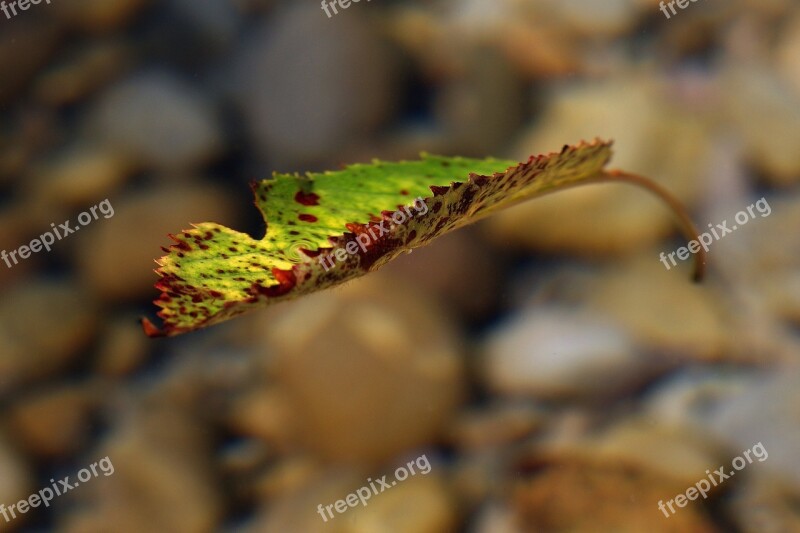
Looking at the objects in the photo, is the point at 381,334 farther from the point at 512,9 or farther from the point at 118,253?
the point at 512,9

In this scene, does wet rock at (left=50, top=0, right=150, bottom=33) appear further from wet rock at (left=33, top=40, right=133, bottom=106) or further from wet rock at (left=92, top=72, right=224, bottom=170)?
wet rock at (left=92, top=72, right=224, bottom=170)

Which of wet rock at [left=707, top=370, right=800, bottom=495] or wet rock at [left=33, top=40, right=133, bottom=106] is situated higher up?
wet rock at [left=33, top=40, right=133, bottom=106]

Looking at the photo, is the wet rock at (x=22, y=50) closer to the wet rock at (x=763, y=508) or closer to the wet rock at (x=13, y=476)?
the wet rock at (x=13, y=476)

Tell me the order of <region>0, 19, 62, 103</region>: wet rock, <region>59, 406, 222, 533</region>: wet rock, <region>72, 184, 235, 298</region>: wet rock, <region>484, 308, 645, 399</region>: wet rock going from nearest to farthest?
<region>59, 406, 222, 533</region>: wet rock, <region>484, 308, 645, 399</region>: wet rock, <region>72, 184, 235, 298</region>: wet rock, <region>0, 19, 62, 103</region>: wet rock

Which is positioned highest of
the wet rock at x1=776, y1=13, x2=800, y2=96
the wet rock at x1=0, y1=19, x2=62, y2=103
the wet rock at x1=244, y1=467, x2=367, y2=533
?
the wet rock at x1=0, y1=19, x2=62, y2=103

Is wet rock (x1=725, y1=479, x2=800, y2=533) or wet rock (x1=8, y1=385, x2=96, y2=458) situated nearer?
wet rock (x1=725, y1=479, x2=800, y2=533)

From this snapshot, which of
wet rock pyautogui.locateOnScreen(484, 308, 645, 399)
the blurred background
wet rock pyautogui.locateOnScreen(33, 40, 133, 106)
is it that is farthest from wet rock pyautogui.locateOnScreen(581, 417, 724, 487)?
wet rock pyautogui.locateOnScreen(33, 40, 133, 106)

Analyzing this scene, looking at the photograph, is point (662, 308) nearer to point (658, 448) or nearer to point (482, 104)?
point (658, 448)

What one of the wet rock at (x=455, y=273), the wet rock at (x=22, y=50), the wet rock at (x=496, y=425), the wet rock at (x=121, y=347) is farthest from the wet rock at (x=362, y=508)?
the wet rock at (x=22, y=50)
